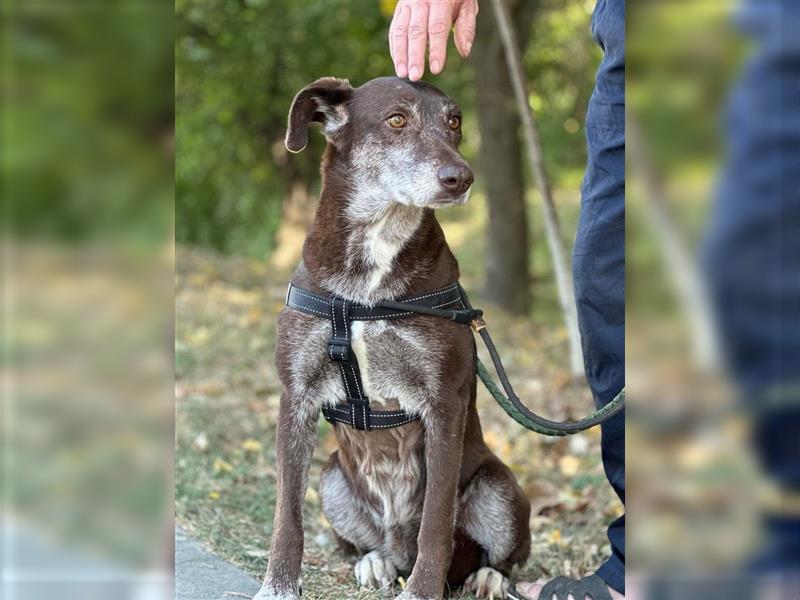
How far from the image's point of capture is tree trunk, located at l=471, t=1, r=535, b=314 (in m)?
9.54

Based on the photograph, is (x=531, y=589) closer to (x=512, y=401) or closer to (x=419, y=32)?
(x=512, y=401)


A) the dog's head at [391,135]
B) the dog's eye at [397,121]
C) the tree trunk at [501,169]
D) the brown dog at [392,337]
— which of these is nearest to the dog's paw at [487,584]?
the brown dog at [392,337]

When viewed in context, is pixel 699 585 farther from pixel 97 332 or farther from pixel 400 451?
pixel 400 451

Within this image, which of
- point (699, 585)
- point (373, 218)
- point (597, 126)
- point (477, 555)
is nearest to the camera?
point (699, 585)

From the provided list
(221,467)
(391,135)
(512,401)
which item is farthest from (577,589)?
(221,467)

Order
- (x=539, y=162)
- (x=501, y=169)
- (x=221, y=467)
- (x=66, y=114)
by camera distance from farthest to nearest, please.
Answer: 1. (x=501, y=169)
2. (x=539, y=162)
3. (x=221, y=467)
4. (x=66, y=114)

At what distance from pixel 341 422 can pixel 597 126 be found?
4.27 ft

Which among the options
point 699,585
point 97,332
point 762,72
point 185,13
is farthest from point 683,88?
point 185,13

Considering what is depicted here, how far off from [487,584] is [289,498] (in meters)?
0.80

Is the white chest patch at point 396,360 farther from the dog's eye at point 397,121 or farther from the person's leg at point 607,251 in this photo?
the dog's eye at point 397,121

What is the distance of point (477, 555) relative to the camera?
3447 mm

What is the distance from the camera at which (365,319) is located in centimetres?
305

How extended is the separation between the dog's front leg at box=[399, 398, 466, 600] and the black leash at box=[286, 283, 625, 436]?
5.1 inches

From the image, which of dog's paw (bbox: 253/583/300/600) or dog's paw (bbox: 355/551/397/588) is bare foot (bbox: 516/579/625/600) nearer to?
dog's paw (bbox: 355/551/397/588)
